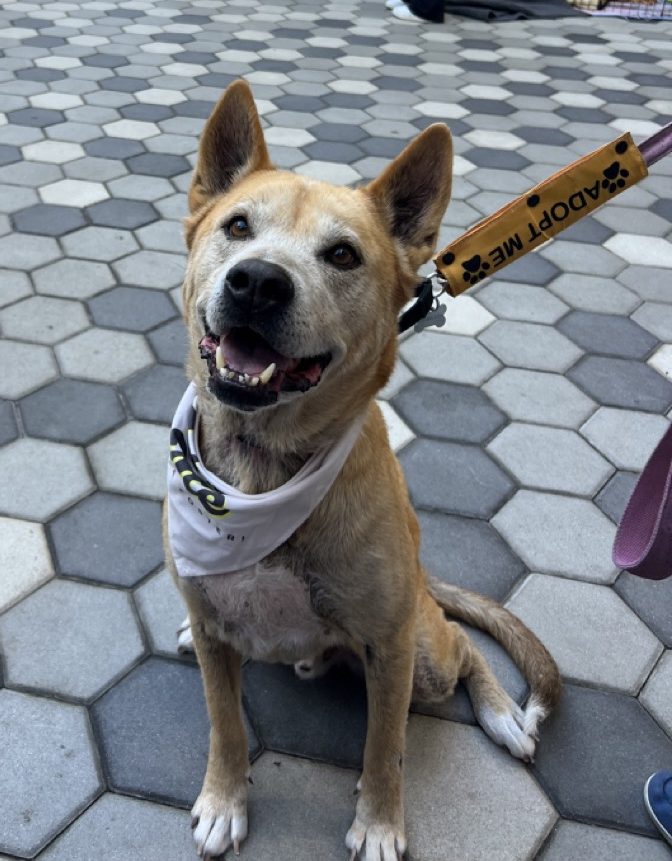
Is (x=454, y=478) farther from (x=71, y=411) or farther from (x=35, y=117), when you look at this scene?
(x=35, y=117)

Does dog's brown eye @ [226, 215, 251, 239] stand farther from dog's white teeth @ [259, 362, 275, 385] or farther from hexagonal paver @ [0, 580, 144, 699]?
hexagonal paver @ [0, 580, 144, 699]

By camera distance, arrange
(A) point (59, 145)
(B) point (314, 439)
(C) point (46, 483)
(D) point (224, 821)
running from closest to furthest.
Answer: (B) point (314, 439) → (D) point (224, 821) → (C) point (46, 483) → (A) point (59, 145)

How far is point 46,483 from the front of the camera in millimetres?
3115

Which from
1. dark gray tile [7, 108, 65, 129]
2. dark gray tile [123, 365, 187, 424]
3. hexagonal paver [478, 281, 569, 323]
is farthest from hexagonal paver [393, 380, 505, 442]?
dark gray tile [7, 108, 65, 129]

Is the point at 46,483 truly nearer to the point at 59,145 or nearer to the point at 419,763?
the point at 419,763

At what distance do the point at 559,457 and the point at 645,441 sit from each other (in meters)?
0.45

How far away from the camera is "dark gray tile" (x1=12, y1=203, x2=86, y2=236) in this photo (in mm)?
4863

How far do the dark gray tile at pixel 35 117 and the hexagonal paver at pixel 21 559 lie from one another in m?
4.56

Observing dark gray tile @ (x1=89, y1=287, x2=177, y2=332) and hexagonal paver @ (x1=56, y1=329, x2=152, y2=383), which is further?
dark gray tile @ (x1=89, y1=287, x2=177, y2=332)

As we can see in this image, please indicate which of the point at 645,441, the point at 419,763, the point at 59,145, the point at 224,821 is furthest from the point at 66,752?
the point at 59,145

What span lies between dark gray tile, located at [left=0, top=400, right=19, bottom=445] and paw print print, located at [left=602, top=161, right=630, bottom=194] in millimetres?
2625

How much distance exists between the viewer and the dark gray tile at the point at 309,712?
230cm

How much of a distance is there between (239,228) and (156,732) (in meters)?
1.51

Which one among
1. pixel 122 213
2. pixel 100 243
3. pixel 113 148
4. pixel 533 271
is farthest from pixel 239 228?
pixel 113 148
